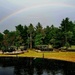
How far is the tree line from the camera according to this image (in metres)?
118

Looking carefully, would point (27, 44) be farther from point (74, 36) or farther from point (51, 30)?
point (74, 36)

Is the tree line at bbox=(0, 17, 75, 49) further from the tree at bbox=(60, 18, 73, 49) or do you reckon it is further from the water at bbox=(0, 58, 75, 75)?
the water at bbox=(0, 58, 75, 75)

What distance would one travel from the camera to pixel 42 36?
129 meters

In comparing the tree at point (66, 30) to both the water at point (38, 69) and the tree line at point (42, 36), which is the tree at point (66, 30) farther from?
the water at point (38, 69)

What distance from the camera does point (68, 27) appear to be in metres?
121

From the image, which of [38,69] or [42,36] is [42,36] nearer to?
[42,36]

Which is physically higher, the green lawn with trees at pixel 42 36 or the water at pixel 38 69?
the green lawn with trees at pixel 42 36

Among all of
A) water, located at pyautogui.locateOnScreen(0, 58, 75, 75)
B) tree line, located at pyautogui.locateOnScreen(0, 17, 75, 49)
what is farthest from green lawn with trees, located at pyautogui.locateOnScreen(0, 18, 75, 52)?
water, located at pyautogui.locateOnScreen(0, 58, 75, 75)

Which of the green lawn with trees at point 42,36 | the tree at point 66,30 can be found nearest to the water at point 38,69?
the green lawn with trees at point 42,36

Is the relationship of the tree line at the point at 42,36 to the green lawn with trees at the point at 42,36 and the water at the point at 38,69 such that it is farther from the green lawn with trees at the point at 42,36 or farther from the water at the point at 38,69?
the water at the point at 38,69

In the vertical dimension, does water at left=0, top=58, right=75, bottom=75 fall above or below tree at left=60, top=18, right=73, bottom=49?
below

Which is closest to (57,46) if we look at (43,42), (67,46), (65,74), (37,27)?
(67,46)

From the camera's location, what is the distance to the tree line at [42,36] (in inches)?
4646

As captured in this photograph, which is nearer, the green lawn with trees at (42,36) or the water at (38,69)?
the water at (38,69)
